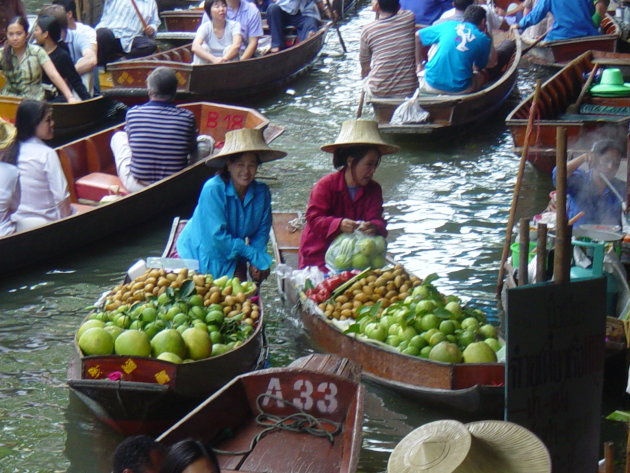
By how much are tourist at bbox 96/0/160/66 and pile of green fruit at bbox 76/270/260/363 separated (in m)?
7.18

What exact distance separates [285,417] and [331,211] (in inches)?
80.4

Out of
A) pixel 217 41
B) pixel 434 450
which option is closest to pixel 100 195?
pixel 217 41

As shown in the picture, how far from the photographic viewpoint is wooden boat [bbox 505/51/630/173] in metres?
8.77

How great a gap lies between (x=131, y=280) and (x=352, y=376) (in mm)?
1807

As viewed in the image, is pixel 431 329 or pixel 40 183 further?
pixel 40 183

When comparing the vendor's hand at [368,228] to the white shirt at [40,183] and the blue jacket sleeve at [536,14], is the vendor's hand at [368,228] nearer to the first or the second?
the white shirt at [40,183]

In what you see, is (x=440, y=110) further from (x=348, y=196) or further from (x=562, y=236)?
(x=562, y=236)

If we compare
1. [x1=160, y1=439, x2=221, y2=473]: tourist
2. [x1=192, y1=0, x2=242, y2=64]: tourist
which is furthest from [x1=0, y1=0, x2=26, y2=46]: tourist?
[x1=160, y1=439, x2=221, y2=473]: tourist

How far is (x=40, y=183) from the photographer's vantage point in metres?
7.30

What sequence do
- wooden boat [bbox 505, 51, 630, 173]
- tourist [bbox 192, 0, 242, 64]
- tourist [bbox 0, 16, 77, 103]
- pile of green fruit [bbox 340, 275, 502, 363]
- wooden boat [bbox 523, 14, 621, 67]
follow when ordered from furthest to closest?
wooden boat [bbox 523, 14, 621, 67]
tourist [bbox 192, 0, 242, 64]
tourist [bbox 0, 16, 77, 103]
wooden boat [bbox 505, 51, 630, 173]
pile of green fruit [bbox 340, 275, 502, 363]

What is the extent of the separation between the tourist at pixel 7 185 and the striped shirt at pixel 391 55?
411 cm

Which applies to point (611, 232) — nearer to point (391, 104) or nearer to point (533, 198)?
point (533, 198)

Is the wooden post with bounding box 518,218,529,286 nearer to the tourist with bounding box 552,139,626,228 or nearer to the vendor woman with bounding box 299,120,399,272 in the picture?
the vendor woman with bounding box 299,120,399,272

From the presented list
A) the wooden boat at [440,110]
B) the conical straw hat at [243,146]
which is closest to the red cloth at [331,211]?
the conical straw hat at [243,146]
